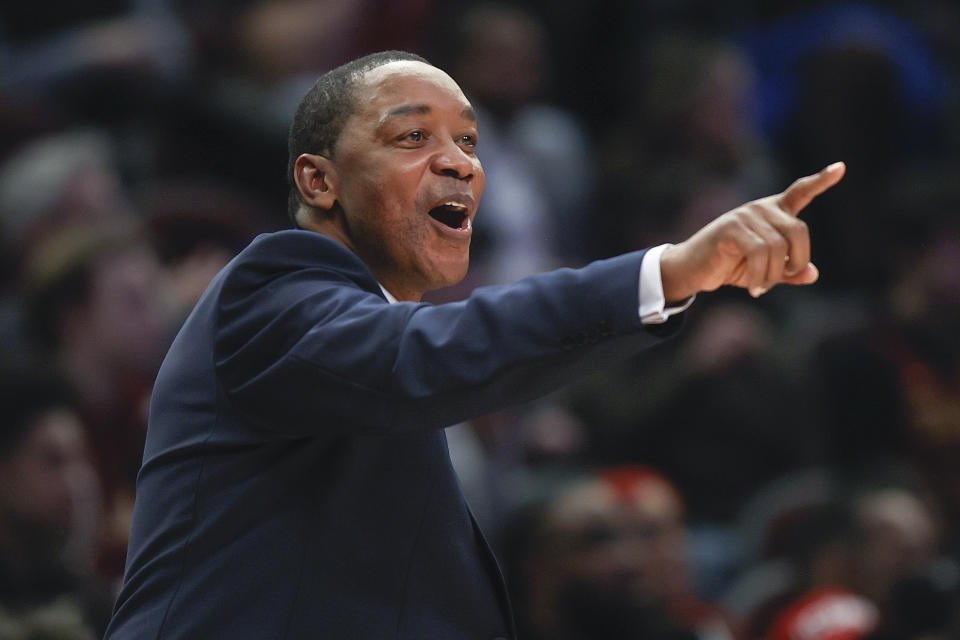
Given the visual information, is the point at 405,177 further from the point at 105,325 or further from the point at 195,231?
the point at 195,231

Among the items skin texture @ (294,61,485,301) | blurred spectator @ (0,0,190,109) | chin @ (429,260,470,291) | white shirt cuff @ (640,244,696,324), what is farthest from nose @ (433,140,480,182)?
blurred spectator @ (0,0,190,109)

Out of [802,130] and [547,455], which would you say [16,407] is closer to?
[547,455]

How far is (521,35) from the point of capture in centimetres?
657

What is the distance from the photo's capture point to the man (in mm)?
2076

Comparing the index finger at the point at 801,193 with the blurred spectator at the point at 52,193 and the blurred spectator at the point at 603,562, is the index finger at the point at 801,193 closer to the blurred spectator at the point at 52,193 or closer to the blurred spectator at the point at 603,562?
the blurred spectator at the point at 603,562

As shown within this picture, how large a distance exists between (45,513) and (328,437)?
2.13 m

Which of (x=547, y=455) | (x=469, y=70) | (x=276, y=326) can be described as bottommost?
(x=547, y=455)

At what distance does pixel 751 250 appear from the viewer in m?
1.96

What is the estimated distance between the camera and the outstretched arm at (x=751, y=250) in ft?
6.46

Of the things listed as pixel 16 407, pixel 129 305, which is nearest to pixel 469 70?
pixel 129 305

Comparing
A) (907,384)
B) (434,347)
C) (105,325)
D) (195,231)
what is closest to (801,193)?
(434,347)

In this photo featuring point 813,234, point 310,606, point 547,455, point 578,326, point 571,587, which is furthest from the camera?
point 813,234

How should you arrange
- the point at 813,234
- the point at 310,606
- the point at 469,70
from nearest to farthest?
the point at 310,606 < the point at 469,70 < the point at 813,234

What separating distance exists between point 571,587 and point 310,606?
94.7 inches
